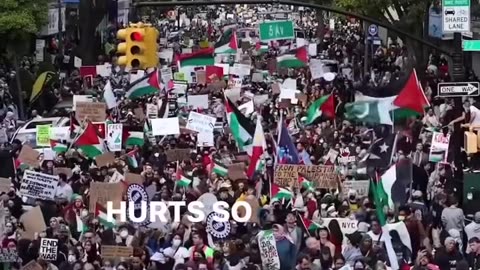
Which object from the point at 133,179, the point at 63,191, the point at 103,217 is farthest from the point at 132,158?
the point at 103,217

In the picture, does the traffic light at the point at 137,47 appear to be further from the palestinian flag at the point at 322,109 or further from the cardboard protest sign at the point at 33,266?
the palestinian flag at the point at 322,109

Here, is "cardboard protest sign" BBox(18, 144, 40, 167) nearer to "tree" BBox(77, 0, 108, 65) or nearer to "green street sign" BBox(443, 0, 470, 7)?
"green street sign" BBox(443, 0, 470, 7)

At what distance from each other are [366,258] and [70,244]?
3.68 metres

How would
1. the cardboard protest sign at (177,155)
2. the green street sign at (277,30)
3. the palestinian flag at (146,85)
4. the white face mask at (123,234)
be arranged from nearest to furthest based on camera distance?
the white face mask at (123,234) < the cardboard protest sign at (177,155) < the palestinian flag at (146,85) < the green street sign at (277,30)

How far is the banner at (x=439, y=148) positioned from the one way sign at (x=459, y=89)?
6.37 feet

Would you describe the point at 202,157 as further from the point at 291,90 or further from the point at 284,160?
the point at 291,90

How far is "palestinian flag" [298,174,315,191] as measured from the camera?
57.4 feet

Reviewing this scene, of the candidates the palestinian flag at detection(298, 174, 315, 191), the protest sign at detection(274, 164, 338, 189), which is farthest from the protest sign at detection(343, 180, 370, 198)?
the palestinian flag at detection(298, 174, 315, 191)

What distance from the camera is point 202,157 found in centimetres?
2011

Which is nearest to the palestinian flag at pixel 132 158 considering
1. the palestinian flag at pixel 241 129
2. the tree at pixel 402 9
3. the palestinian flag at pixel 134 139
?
the palestinian flag at pixel 134 139

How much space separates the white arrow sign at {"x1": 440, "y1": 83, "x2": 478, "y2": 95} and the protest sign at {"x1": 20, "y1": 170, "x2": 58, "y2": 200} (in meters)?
5.53

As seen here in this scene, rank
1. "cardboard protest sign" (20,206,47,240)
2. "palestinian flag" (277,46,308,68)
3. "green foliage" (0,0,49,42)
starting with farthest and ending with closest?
"green foliage" (0,0,49,42) → "palestinian flag" (277,46,308,68) → "cardboard protest sign" (20,206,47,240)

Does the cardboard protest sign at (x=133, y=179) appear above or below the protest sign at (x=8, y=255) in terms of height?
above

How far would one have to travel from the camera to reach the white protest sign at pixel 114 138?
2102cm
